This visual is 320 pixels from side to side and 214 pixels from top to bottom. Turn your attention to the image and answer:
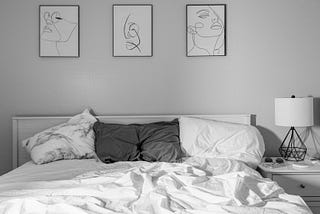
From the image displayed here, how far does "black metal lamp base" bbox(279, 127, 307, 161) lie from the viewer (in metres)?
3.15

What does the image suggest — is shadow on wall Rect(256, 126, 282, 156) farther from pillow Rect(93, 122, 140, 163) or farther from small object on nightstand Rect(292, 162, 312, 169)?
pillow Rect(93, 122, 140, 163)

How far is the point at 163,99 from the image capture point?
3.34 metres

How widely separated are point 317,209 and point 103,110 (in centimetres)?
195

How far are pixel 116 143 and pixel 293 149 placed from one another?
159cm

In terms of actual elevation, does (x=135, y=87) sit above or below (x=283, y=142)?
above

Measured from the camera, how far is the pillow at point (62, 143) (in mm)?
2865

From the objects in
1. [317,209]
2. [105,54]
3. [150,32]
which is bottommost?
[317,209]

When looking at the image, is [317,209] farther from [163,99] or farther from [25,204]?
[25,204]

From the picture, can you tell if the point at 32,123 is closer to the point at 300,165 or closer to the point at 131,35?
the point at 131,35

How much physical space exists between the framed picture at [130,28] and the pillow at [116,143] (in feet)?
2.33

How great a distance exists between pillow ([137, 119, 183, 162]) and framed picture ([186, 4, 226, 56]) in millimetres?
738

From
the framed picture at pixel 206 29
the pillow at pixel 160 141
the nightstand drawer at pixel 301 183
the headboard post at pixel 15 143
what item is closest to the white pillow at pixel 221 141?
the pillow at pixel 160 141

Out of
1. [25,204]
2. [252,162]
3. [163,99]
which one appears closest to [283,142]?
[252,162]

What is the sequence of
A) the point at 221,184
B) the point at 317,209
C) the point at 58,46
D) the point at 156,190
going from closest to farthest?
1. the point at 156,190
2. the point at 221,184
3. the point at 317,209
4. the point at 58,46
